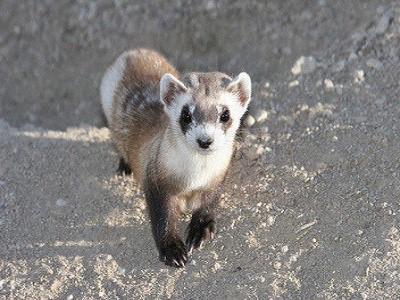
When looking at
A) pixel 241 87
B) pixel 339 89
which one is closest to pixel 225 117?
pixel 241 87

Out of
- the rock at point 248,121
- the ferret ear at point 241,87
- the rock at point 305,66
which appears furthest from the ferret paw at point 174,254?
the rock at point 305,66

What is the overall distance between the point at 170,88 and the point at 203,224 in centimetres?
109

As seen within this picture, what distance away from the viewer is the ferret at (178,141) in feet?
13.4

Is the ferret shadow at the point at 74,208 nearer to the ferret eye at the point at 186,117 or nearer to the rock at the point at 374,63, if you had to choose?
the ferret eye at the point at 186,117

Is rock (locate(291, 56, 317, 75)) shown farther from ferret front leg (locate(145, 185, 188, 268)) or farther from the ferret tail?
ferret front leg (locate(145, 185, 188, 268))

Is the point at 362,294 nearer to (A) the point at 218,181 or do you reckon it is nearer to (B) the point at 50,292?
(A) the point at 218,181

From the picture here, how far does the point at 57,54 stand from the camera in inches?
290

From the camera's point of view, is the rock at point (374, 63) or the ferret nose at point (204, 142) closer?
the ferret nose at point (204, 142)

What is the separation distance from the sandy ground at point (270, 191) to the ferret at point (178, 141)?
20 centimetres

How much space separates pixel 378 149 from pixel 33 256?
269cm

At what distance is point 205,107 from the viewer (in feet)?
13.3

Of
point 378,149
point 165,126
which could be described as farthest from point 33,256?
point 378,149

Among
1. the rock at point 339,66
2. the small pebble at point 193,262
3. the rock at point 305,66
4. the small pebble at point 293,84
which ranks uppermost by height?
the rock at point 339,66

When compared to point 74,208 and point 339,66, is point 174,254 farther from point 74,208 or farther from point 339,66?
point 339,66
